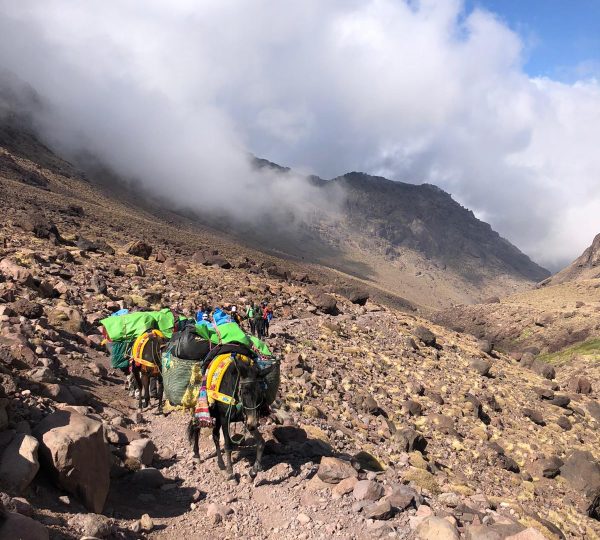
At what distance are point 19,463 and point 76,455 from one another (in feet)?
2.11

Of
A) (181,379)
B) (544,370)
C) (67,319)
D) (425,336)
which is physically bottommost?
(67,319)

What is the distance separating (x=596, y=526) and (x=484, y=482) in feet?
9.98

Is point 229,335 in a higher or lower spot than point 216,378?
higher

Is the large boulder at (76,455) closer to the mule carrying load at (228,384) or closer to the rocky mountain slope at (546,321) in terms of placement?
the mule carrying load at (228,384)

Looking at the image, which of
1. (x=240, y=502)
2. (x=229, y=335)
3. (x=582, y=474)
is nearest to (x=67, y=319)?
(x=229, y=335)

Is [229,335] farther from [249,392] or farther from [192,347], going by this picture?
[249,392]

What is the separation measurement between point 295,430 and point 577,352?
115 feet

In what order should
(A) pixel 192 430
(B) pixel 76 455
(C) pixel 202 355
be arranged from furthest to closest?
(C) pixel 202 355
(A) pixel 192 430
(B) pixel 76 455

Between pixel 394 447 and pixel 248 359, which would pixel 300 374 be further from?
pixel 248 359

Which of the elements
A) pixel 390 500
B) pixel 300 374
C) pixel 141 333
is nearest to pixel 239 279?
pixel 300 374

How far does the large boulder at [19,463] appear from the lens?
193 inches

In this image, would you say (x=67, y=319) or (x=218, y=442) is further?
(x=67, y=319)

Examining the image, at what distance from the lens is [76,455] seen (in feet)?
18.2

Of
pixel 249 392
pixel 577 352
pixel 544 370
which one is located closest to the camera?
pixel 249 392
